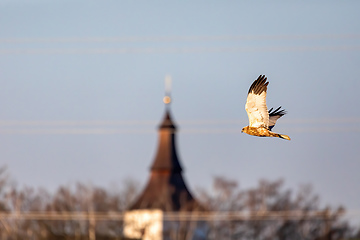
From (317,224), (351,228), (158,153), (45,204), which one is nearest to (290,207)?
(317,224)

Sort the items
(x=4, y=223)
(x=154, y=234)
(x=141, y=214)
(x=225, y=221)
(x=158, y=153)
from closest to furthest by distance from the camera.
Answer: (x=4, y=223), (x=225, y=221), (x=154, y=234), (x=141, y=214), (x=158, y=153)

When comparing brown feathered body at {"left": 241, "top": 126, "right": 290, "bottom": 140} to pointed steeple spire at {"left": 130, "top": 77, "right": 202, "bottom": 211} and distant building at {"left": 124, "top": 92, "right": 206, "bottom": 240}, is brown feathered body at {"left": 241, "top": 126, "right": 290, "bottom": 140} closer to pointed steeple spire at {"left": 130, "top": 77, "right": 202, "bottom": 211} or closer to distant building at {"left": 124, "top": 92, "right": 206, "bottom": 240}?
distant building at {"left": 124, "top": 92, "right": 206, "bottom": 240}

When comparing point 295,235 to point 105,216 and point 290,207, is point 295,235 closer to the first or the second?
point 290,207

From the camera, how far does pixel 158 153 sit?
132 m

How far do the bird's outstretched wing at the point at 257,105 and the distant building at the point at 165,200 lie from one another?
70.6 meters

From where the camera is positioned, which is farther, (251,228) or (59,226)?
(251,228)

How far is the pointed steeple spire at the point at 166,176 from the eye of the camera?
126m

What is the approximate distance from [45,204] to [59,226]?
7.81ft

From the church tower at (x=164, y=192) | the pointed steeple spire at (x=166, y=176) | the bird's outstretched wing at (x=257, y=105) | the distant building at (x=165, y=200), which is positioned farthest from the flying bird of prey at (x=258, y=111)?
the pointed steeple spire at (x=166, y=176)

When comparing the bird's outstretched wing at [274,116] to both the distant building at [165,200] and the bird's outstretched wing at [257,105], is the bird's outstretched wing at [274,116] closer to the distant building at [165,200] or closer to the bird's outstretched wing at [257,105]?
Answer: the bird's outstretched wing at [257,105]

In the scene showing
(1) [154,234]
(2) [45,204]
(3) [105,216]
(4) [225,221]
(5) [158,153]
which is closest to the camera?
(2) [45,204]

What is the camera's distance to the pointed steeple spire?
412 feet

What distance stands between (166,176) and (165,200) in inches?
195

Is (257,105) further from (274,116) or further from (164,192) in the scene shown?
(164,192)
